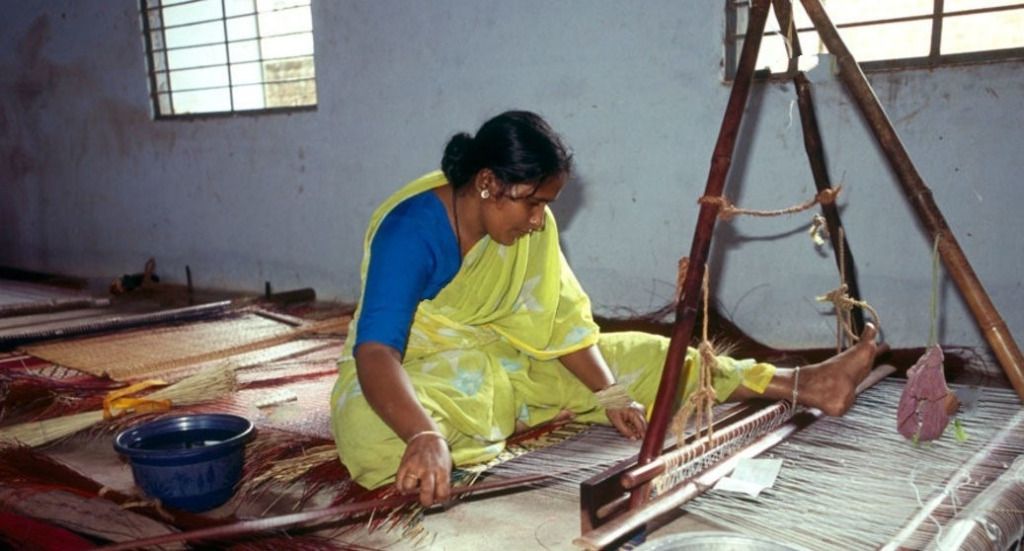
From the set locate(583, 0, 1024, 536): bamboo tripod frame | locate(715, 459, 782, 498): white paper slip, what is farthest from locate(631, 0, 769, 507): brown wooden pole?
locate(715, 459, 782, 498): white paper slip

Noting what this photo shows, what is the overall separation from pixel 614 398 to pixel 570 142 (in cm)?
198


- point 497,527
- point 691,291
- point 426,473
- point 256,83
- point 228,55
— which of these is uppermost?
point 228,55

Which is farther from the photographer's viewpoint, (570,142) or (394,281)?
(570,142)

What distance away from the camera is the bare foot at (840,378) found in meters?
2.01

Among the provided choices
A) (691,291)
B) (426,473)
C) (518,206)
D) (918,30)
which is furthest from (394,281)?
(918,30)

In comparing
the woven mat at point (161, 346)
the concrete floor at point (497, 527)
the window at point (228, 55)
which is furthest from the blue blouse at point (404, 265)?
the window at point (228, 55)

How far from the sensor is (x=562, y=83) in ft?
12.3

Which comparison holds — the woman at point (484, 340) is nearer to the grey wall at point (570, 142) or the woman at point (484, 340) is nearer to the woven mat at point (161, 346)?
the grey wall at point (570, 142)

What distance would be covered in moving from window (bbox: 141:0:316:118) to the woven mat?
4.91 ft

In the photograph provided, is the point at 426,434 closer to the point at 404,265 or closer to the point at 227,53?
the point at 404,265

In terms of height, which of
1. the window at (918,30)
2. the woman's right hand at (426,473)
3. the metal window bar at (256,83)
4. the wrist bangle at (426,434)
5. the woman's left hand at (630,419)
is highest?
the metal window bar at (256,83)

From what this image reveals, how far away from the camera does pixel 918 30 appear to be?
303cm

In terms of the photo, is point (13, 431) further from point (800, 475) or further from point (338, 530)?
point (800, 475)

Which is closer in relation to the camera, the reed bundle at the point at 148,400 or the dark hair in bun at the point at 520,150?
the dark hair in bun at the point at 520,150
